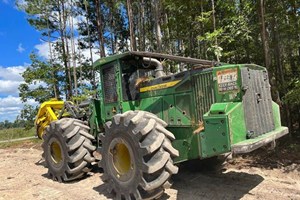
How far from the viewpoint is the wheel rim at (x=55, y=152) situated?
7.40 m

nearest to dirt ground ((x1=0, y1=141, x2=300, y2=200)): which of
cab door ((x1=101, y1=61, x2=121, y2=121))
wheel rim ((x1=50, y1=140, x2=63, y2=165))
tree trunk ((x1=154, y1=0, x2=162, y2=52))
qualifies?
wheel rim ((x1=50, y1=140, x2=63, y2=165))

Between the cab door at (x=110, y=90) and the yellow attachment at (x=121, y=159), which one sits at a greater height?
the cab door at (x=110, y=90)

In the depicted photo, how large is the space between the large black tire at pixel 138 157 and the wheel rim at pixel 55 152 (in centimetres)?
223

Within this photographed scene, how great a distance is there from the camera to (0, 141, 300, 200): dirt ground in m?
5.45

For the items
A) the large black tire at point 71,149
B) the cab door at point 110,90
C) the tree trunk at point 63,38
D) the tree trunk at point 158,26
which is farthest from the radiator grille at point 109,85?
the tree trunk at point 63,38

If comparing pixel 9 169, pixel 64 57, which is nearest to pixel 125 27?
pixel 64 57

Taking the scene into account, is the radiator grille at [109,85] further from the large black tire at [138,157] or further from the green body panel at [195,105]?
the large black tire at [138,157]

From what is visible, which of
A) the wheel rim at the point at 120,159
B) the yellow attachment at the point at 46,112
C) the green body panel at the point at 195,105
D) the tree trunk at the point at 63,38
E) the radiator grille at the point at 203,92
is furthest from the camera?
the tree trunk at the point at 63,38

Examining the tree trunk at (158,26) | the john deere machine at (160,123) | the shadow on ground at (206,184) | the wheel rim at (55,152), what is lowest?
the shadow on ground at (206,184)

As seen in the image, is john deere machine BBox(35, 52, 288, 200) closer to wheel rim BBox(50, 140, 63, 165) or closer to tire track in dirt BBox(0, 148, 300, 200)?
wheel rim BBox(50, 140, 63, 165)

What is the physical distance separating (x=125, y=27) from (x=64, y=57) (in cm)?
784

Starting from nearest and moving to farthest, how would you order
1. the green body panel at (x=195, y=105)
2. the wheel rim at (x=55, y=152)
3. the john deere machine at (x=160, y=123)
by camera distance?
the green body panel at (x=195, y=105) → the john deere machine at (x=160, y=123) → the wheel rim at (x=55, y=152)

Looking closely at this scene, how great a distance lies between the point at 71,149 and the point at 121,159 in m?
1.63

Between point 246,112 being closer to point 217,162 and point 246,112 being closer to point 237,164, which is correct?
point 217,162
